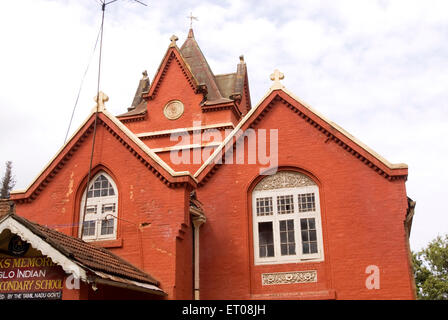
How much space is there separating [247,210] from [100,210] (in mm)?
4777

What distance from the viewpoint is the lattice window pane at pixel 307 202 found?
16.3 metres

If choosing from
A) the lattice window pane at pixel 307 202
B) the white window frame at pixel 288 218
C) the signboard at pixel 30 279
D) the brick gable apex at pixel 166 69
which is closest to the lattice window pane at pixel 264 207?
the white window frame at pixel 288 218

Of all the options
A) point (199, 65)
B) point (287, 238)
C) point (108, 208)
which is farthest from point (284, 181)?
point (199, 65)

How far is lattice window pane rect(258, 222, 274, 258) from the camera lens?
16234mm

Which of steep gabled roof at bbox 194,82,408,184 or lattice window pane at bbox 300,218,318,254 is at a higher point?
steep gabled roof at bbox 194,82,408,184

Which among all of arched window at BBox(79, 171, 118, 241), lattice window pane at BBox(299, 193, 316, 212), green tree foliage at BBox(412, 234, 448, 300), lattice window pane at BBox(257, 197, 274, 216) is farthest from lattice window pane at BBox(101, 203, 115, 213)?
green tree foliage at BBox(412, 234, 448, 300)

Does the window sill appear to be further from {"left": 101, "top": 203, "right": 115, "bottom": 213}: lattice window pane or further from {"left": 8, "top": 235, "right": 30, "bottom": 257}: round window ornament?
{"left": 8, "top": 235, "right": 30, "bottom": 257}: round window ornament

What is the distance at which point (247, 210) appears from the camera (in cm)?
1677

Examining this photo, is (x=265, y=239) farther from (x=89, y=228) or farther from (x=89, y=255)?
(x=89, y=255)

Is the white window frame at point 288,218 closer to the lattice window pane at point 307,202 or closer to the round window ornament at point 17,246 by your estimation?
the lattice window pane at point 307,202

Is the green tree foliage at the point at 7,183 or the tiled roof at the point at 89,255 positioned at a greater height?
the green tree foliage at the point at 7,183

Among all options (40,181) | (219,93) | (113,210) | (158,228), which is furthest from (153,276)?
(219,93)

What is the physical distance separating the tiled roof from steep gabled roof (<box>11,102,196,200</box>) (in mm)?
2894

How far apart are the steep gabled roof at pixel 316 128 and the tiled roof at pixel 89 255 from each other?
4.34m
